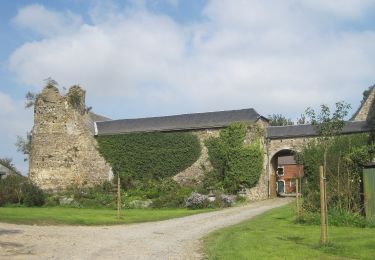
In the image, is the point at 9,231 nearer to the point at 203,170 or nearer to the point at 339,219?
the point at 339,219

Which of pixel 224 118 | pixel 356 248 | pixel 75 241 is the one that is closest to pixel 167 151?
pixel 224 118

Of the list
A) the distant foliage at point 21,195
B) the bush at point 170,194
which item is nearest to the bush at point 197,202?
the bush at point 170,194

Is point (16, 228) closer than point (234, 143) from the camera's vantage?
Yes

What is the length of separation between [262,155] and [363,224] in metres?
16.6

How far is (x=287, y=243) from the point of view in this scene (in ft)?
37.6

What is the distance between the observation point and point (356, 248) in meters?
10.5

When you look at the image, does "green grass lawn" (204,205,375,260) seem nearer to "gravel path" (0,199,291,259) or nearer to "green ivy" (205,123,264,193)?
"gravel path" (0,199,291,259)

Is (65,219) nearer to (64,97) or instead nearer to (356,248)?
(356,248)

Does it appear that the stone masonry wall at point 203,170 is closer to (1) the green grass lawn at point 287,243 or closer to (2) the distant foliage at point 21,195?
(2) the distant foliage at point 21,195

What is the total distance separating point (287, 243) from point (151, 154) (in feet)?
70.2

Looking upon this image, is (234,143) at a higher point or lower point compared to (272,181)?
higher

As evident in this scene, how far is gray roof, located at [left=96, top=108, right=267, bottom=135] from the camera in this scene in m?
31.9

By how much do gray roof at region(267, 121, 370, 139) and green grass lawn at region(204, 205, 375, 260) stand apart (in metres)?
16.9

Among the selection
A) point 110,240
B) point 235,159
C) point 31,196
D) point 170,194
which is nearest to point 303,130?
point 235,159
